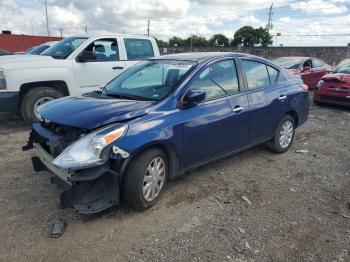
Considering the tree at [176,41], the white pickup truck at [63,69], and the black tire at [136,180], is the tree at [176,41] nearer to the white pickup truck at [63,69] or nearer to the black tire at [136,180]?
the white pickup truck at [63,69]

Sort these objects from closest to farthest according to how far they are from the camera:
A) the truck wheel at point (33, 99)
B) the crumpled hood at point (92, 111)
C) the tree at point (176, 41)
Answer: the crumpled hood at point (92, 111), the truck wheel at point (33, 99), the tree at point (176, 41)

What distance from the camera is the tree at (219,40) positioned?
66562 mm

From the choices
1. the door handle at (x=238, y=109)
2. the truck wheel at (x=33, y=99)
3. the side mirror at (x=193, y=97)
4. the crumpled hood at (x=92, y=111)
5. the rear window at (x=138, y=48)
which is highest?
the rear window at (x=138, y=48)

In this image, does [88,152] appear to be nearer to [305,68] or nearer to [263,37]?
[305,68]

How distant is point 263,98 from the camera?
15.9ft

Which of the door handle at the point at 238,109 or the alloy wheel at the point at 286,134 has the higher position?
the door handle at the point at 238,109

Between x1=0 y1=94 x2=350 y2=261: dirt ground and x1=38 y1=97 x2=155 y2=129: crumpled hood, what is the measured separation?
97 centimetres

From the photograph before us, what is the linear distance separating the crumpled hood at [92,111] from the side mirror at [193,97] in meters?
0.39

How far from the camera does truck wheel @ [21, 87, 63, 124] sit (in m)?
6.44

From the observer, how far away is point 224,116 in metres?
4.18

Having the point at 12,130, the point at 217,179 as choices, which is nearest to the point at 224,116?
the point at 217,179

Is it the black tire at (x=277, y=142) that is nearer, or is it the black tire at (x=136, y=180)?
the black tire at (x=136, y=180)

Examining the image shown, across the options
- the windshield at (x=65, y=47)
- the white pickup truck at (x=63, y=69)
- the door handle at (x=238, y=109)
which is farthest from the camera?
the windshield at (x=65, y=47)

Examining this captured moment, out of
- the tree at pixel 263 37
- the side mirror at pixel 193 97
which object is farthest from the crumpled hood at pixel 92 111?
the tree at pixel 263 37
